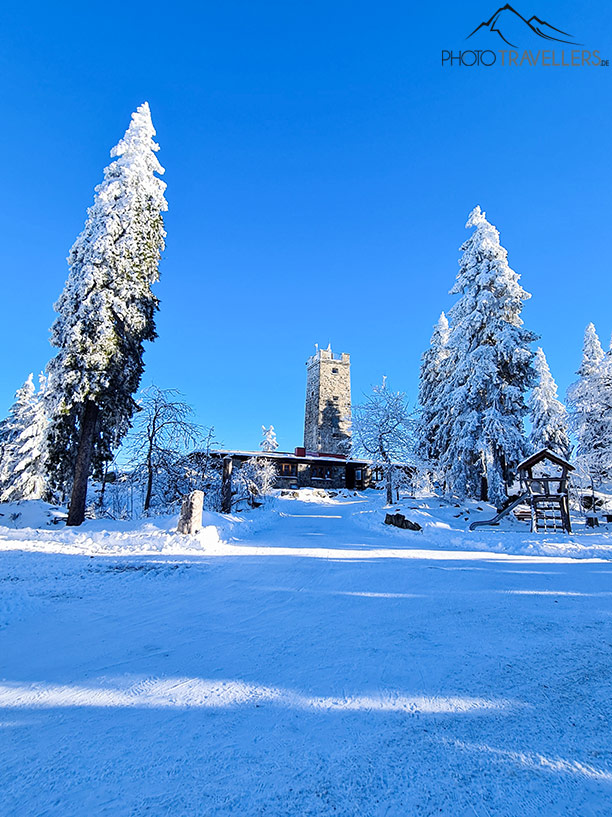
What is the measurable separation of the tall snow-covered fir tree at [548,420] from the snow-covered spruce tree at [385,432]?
14.9 m

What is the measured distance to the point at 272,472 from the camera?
35.2 m

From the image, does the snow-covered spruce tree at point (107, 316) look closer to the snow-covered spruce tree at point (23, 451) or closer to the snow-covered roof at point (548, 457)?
the snow-covered spruce tree at point (23, 451)

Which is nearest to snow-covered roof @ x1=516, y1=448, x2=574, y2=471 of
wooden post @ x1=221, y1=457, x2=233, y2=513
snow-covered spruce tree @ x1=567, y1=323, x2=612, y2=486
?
snow-covered spruce tree @ x1=567, y1=323, x2=612, y2=486

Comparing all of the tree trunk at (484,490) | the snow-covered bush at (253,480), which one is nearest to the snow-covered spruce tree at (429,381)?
the tree trunk at (484,490)

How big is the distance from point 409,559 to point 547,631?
443 cm

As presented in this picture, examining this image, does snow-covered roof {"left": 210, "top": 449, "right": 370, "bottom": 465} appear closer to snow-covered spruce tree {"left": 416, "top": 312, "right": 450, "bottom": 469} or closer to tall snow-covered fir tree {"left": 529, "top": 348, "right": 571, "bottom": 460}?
snow-covered spruce tree {"left": 416, "top": 312, "right": 450, "bottom": 469}

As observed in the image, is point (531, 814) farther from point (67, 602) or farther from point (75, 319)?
point (75, 319)

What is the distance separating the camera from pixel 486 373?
20.6 m

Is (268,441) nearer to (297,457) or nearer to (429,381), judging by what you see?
(297,457)

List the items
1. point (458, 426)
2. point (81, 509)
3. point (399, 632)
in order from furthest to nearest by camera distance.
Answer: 1. point (458, 426)
2. point (81, 509)
3. point (399, 632)

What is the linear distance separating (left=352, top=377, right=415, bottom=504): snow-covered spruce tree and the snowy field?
21.3 meters

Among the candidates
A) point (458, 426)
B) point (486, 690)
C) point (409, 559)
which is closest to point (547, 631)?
point (486, 690)

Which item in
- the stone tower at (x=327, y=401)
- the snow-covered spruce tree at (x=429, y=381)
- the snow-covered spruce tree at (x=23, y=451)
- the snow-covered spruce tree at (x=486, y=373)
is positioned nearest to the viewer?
the snow-covered spruce tree at (x=486, y=373)

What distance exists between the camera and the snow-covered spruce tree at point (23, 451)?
2469cm
